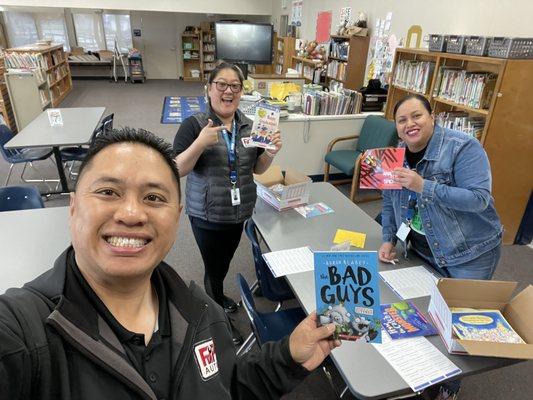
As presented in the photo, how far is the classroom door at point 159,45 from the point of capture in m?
12.6

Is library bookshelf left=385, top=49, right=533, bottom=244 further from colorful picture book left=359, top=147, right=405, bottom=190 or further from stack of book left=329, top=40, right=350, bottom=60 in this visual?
stack of book left=329, top=40, right=350, bottom=60

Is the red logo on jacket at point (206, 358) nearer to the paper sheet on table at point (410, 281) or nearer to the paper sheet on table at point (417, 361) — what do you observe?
the paper sheet on table at point (417, 361)

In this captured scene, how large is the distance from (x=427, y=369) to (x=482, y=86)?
9.80 ft

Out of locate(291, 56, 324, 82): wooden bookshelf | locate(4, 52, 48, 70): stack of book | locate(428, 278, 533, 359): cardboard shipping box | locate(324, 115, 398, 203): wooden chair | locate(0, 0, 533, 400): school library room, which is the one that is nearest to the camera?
locate(0, 0, 533, 400): school library room

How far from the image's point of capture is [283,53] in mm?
9234

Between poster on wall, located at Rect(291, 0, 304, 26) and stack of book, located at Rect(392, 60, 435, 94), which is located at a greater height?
poster on wall, located at Rect(291, 0, 304, 26)

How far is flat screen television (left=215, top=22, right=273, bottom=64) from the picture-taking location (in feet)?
26.7

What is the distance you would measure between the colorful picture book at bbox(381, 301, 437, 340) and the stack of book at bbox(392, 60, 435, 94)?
3242mm

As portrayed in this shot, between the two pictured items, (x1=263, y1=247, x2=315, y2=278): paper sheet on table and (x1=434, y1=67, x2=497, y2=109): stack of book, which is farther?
(x1=434, y1=67, x2=497, y2=109): stack of book

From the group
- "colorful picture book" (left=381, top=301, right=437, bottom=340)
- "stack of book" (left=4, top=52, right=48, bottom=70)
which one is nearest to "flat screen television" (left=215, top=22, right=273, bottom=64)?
"stack of book" (left=4, top=52, right=48, bottom=70)

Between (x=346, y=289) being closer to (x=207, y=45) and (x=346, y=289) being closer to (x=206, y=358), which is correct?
(x=206, y=358)

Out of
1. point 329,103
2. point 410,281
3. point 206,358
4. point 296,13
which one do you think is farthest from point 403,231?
point 296,13

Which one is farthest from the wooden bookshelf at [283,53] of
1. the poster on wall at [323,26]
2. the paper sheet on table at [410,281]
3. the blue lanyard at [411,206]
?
the paper sheet on table at [410,281]

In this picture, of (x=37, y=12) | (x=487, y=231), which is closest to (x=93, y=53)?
(x=37, y=12)
